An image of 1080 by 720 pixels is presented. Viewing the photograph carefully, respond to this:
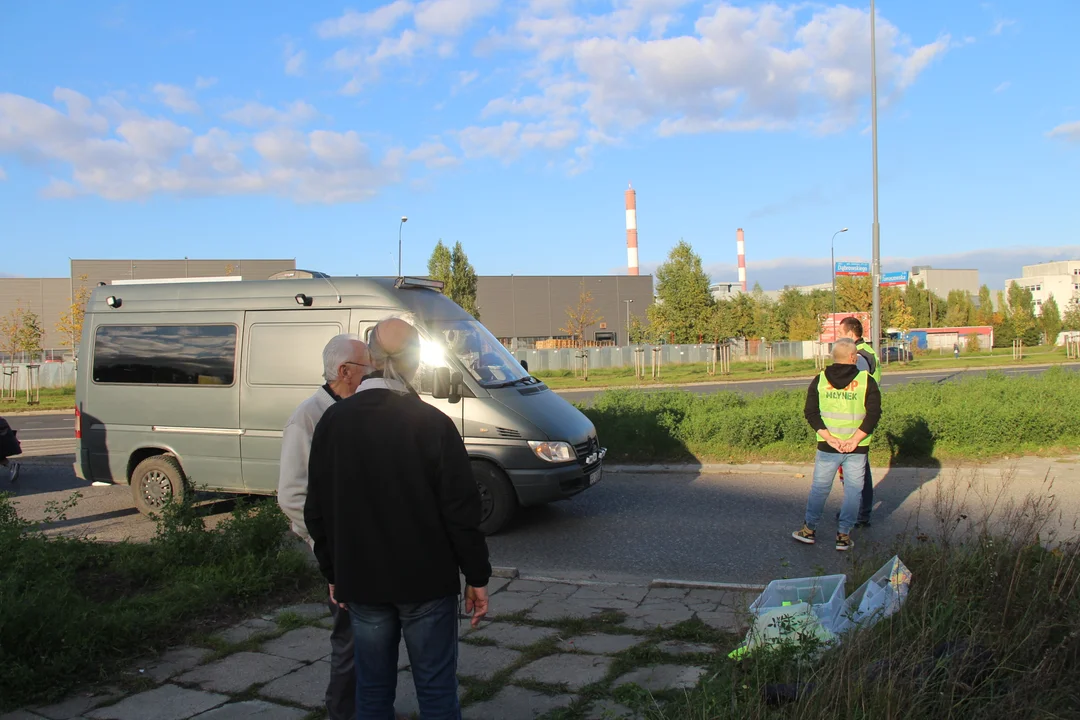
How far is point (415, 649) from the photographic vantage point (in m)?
2.97

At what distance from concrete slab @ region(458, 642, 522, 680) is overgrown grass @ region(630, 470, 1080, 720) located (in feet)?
3.34

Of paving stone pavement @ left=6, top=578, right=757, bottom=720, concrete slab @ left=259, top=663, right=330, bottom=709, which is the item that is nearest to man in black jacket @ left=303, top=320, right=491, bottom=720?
paving stone pavement @ left=6, top=578, right=757, bottom=720

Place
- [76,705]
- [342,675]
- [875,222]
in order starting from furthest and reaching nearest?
[875,222] < [76,705] < [342,675]

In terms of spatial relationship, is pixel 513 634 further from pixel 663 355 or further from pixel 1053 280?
pixel 1053 280

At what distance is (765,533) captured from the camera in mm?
7609

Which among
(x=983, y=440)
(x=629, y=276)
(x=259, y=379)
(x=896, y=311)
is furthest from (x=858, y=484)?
Answer: (x=629, y=276)

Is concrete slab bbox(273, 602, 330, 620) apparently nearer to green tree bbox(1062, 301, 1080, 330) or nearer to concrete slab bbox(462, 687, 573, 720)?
concrete slab bbox(462, 687, 573, 720)

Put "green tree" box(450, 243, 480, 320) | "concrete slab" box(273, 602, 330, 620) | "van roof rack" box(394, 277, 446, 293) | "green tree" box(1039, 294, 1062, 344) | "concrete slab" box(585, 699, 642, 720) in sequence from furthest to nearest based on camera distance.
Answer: "green tree" box(1039, 294, 1062, 344) < "green tree" box(450, 243, 480, 320) < "van roof rack" box(394, 277, 446, 293) < "concrete slab" box(273, 602, 330, 620) < "concrete slab" box(585, 699, 642, 720)

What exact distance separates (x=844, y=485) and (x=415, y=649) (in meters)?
5.04

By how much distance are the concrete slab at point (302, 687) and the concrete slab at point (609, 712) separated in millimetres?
1348

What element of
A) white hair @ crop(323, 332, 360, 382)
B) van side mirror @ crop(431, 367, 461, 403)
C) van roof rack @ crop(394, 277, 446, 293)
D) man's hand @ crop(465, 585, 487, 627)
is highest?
van roof rack @ crop(394, 277, 446, 293)

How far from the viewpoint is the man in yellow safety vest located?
6.97 m

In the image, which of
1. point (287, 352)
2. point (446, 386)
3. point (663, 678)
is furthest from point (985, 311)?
point (663, 678)

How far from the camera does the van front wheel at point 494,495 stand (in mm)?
7781
